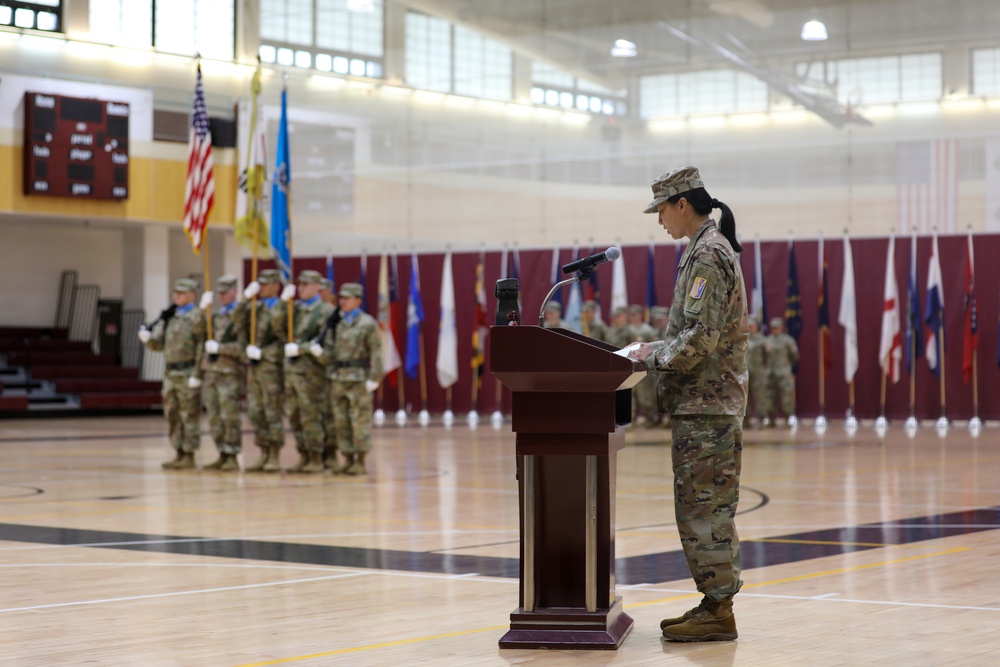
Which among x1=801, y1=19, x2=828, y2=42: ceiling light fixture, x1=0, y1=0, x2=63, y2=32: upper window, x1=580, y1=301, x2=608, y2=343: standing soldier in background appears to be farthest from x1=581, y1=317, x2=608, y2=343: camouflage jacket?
x1=0, y1=0, x2=63, y2=32: upper window

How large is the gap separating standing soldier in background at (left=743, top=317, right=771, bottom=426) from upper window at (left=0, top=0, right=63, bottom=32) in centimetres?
1198

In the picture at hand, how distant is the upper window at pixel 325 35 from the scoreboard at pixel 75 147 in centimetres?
339

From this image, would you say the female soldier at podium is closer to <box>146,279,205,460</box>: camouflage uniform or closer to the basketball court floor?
the basketball court floor

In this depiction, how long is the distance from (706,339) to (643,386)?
1434cm

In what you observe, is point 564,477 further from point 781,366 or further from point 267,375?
point 781,366

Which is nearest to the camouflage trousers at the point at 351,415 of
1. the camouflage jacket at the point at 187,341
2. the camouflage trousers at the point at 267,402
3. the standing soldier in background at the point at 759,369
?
the camouflage trousers at the point at 267,402

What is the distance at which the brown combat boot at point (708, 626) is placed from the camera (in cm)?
424

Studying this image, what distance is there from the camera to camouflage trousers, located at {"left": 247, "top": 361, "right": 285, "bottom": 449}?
37.8ft

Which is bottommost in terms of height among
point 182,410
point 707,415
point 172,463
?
point 172,463

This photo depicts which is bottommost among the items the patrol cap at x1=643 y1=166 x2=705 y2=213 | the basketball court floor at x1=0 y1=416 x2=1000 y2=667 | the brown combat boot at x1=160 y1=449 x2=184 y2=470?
the brown combat boot at x1=160 y1=449 x2=184 y2=470

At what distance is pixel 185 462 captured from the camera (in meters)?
11.9

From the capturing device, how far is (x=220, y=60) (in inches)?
907

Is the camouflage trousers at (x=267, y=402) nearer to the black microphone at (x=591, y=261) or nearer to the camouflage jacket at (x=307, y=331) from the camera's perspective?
the camouflage jacket at (x=307, y=331)

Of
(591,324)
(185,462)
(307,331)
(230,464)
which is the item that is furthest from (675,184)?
(591,324)
